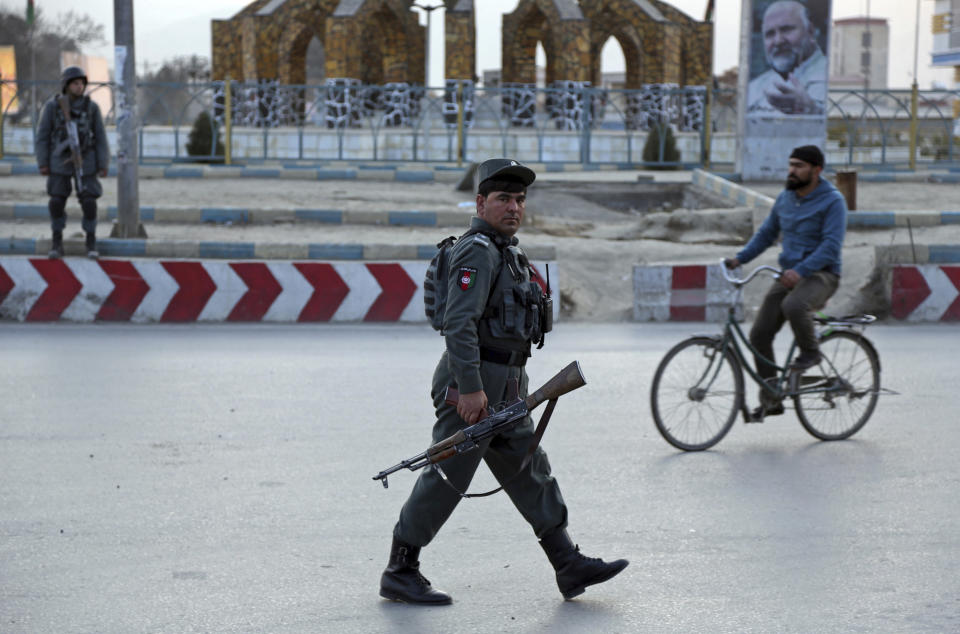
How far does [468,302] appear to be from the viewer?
399cm

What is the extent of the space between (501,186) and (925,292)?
28.1 ft

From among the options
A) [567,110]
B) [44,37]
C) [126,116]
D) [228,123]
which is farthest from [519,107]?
[44,37]

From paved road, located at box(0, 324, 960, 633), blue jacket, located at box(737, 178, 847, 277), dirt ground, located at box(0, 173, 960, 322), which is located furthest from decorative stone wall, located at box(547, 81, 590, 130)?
blue jacket, located at box(737, 178, 847, 277)

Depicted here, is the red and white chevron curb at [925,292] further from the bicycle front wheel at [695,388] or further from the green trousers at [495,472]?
the green trousers at [495,472]

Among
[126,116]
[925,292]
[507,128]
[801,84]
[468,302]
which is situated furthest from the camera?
[507,128]

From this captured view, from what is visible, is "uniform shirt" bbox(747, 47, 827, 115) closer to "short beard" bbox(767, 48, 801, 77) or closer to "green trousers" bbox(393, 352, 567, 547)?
"short beard" bbox(767, 48, 801, 77)

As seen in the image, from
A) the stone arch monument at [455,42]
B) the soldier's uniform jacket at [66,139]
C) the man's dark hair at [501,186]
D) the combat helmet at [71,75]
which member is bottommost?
the man's dark hair at [501,186]

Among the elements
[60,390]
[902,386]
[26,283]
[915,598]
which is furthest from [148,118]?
[915,598]

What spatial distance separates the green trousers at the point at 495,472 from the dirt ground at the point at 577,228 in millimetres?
7697

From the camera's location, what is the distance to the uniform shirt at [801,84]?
69.2 feet

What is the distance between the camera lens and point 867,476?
20.0 feet

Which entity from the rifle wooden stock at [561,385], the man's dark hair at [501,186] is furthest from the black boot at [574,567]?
the man's dark hair at [501,186]

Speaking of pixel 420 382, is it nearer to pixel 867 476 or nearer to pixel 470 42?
pixel 867 476

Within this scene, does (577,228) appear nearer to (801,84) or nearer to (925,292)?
(801,84)
